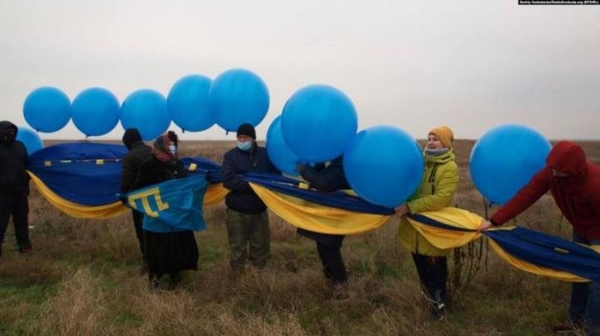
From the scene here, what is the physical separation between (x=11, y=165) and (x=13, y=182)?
0.23 m

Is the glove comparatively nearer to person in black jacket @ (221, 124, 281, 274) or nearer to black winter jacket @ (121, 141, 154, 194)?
person in black jacket @ (221, 124, 281, 274)

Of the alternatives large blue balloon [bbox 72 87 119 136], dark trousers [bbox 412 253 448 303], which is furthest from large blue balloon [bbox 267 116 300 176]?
large blue balloon [bbox 72 87 119 136]

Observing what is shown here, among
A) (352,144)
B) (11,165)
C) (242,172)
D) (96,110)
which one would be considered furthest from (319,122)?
(11,165)

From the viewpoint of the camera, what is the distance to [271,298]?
4555mm

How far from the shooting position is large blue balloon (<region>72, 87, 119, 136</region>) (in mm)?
6664

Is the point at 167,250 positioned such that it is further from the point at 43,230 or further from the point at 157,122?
the point at 43,230

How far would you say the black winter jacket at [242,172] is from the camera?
492cm

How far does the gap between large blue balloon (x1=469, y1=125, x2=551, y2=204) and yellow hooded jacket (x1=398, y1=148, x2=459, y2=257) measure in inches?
10.7

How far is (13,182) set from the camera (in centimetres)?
609

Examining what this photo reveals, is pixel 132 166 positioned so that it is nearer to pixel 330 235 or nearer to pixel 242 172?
pixel 242 172

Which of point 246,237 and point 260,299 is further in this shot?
point 246,237

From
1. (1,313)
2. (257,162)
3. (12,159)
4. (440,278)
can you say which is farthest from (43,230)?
(440,278)

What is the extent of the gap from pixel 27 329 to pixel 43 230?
431 cm

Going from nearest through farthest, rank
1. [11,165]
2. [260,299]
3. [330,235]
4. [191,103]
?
1. [330,235]
2. [260,299]
3. [191,103]
4. [11,165]
